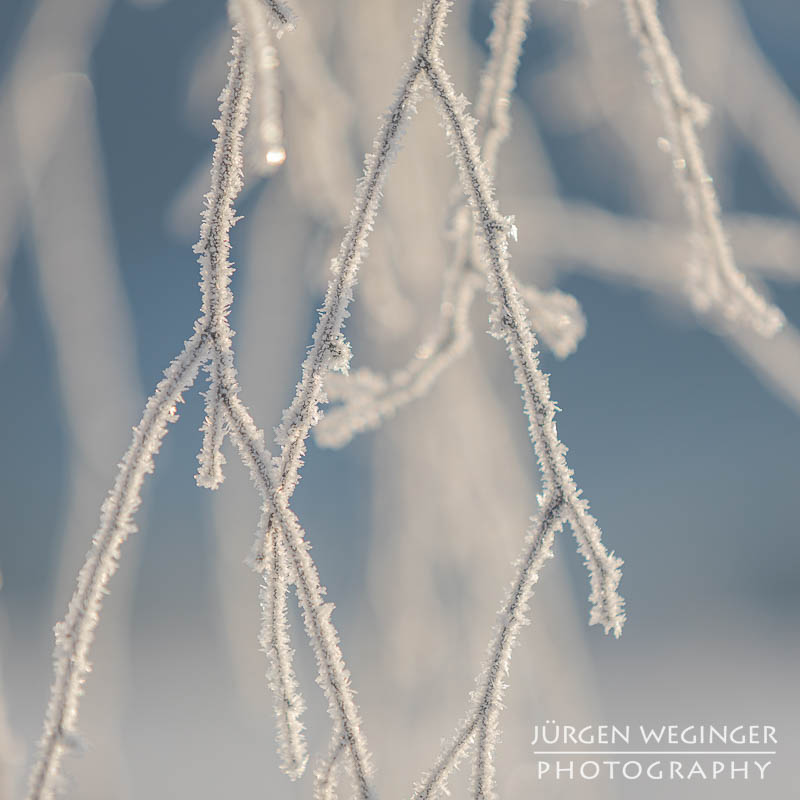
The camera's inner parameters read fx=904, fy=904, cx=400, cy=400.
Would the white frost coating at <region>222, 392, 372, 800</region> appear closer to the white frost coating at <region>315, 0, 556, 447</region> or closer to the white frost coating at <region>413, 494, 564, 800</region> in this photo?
the white frost coating at <region>413, 494, 564, 800</region>

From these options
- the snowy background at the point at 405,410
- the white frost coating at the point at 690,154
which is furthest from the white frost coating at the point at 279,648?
the white frost coating at the point at 690,154

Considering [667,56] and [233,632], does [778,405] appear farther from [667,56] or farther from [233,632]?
[667,56]

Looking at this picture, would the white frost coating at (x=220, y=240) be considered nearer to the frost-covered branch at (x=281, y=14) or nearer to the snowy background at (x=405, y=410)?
the frost-covered branch at (x=281, y=14)

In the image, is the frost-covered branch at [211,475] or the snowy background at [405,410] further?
the snowy background at [405,410]

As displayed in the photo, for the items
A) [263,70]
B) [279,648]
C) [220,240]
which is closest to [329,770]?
[279,648]

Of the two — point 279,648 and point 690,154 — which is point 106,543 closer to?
point 279,648

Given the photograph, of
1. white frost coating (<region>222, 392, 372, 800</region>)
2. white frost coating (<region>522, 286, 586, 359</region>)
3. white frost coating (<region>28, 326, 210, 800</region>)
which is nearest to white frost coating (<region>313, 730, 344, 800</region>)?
white frost coating (<region>222, 392, 372, 800</region>)

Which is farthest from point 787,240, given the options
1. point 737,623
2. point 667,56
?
point 737,623
